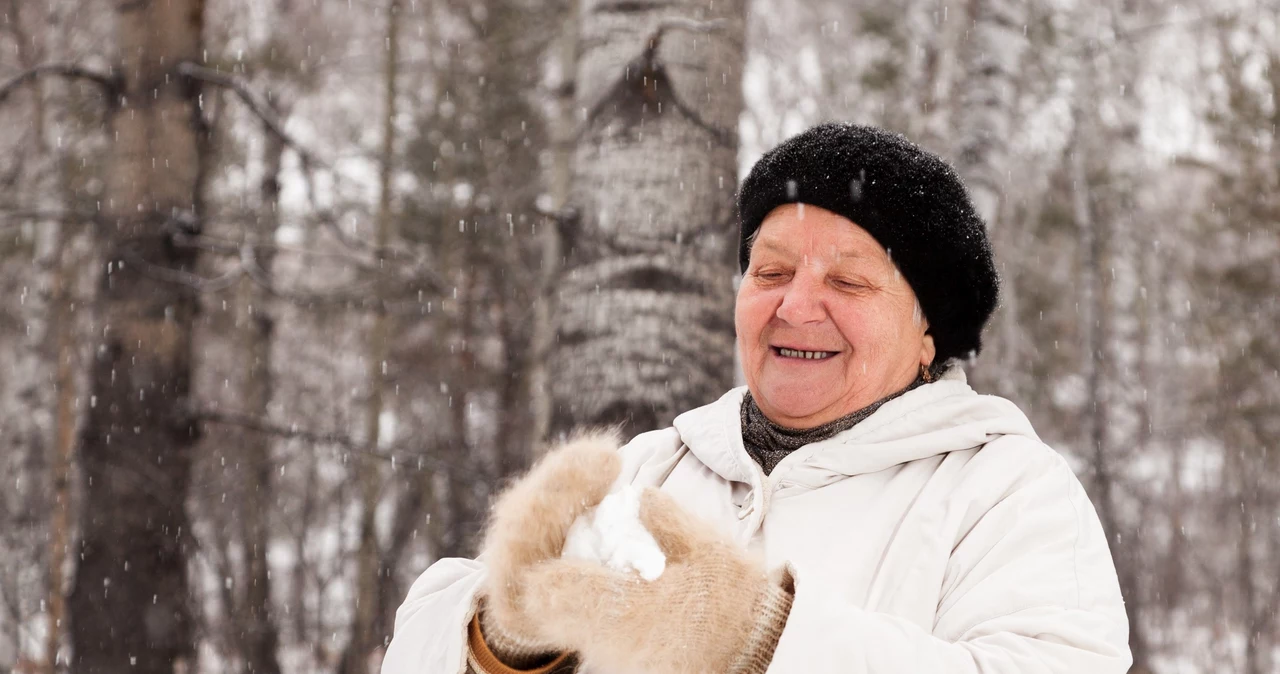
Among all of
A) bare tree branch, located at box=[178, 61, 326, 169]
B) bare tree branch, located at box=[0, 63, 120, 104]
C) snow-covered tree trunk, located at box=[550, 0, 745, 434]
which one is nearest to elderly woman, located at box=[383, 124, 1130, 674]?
snow-covered tree trunk, located at box=[550, 0, 745, 434]

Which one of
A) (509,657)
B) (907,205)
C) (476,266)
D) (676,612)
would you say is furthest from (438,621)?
(476,266)

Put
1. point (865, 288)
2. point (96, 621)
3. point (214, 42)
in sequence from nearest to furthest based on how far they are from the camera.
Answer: point (865, 288) → point (96, 621) → point (214, 42)

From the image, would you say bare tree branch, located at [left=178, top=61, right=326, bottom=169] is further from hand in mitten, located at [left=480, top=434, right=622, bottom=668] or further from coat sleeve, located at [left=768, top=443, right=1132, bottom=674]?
coat sleeve, located at [left=768, top=443, right=1132, bottom=674]

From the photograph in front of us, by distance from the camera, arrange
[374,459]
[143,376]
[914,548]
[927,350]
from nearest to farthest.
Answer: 1. [914,548]
2. [927,350]
3. [143,376]
4. [374,459]

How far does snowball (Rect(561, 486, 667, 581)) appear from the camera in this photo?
1.55m

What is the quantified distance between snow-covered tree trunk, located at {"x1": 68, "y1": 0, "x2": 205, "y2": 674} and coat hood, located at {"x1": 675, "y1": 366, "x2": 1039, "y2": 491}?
356 cm

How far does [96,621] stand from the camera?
15.4ft

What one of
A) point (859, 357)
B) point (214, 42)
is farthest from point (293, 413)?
point (859, 357)

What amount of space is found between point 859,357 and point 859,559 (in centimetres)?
40

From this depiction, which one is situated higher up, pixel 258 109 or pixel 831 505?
pixel 258 109

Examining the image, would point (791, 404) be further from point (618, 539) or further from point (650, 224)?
point (650, 224)

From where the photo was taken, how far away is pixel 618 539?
159cm

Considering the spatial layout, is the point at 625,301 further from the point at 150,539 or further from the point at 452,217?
the point at 452,217

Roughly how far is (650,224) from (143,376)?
10.3 feet
